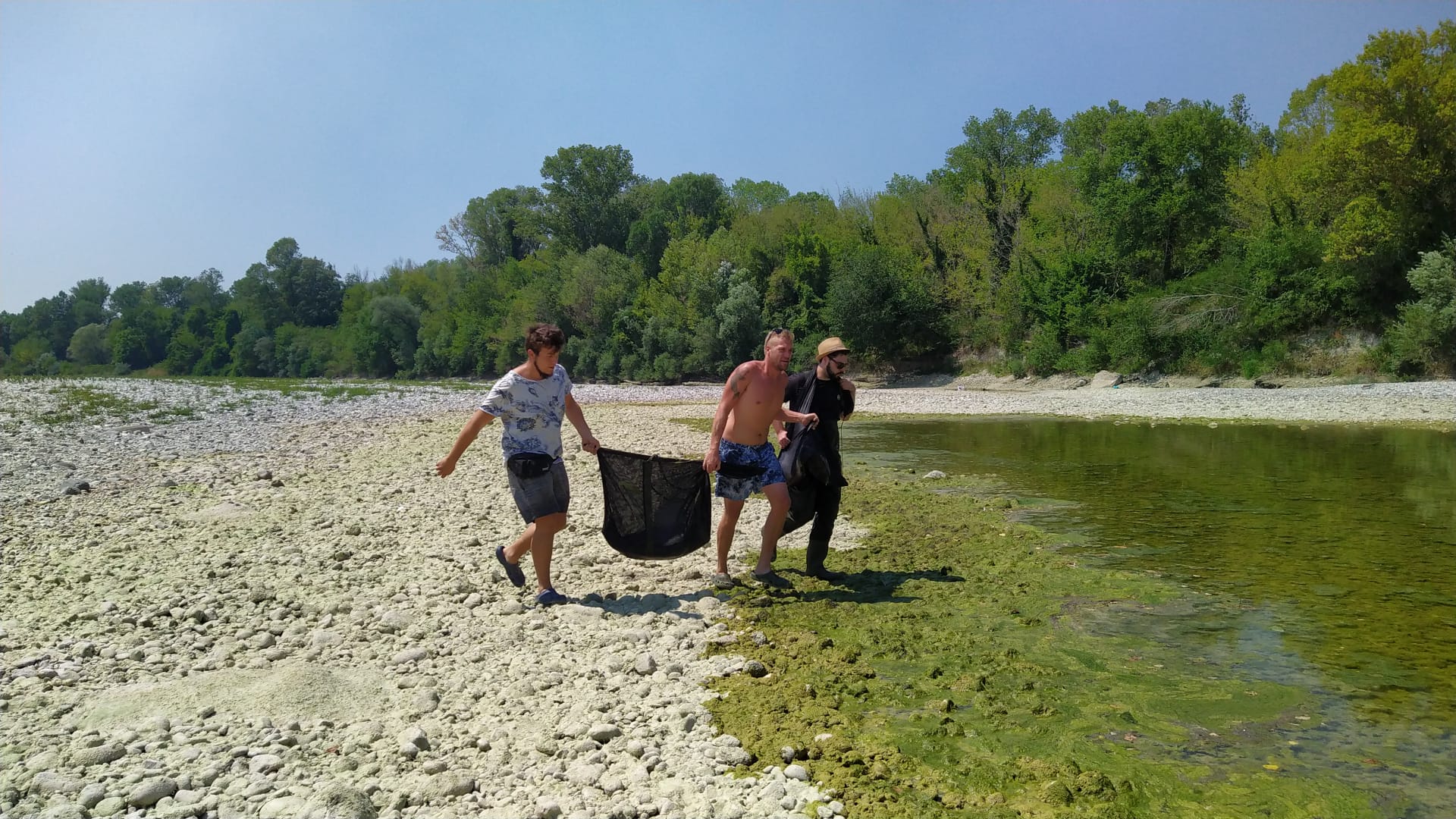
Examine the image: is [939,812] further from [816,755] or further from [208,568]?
[208,568]

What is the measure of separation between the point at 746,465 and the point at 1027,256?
152 feet

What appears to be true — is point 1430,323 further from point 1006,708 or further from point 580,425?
point 580,425

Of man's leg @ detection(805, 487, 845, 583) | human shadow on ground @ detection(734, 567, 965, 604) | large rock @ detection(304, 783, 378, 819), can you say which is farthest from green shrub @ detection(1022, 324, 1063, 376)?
large rock @ detection(304, 783, 378, 819)

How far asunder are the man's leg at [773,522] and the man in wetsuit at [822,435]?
134 mm

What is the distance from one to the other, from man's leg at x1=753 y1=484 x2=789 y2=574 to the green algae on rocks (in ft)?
1.05

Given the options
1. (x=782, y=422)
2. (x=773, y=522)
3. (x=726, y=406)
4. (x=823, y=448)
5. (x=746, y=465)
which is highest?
(x=726, y=406)

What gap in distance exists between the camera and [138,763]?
12.9 feet

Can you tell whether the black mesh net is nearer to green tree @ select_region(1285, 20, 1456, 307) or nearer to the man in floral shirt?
the man in floral shirt

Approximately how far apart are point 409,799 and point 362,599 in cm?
330

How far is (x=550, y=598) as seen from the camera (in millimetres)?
6520

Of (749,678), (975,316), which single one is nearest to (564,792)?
(749,678)

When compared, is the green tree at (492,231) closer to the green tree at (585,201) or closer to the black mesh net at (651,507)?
the green tree at (585,201)

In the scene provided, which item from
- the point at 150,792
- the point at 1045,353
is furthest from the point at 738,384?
the point at 1045,353

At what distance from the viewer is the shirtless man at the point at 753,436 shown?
6.89m
